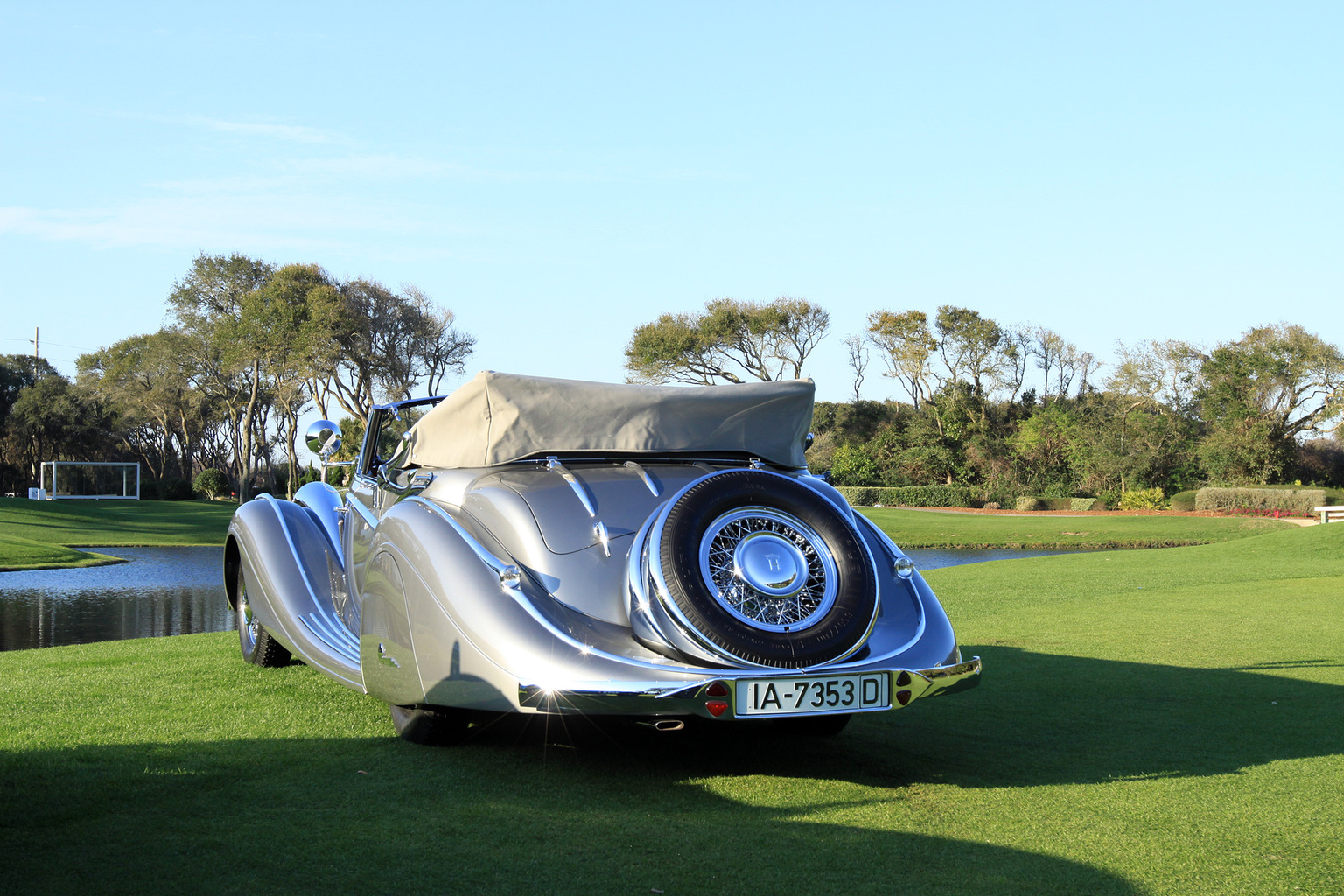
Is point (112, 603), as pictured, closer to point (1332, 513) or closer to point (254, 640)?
point (254, 640)

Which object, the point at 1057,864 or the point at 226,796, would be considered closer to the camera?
the point at 1057,864

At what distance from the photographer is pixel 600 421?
15.6ft

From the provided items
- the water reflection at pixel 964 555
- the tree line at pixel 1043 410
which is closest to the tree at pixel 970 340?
the tree line at pixel 1043 410

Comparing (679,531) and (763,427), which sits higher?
(763,427)

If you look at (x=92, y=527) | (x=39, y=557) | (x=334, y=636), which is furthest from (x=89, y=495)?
(x=334, y=636)

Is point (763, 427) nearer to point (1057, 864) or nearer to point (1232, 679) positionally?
point (1057, 864)

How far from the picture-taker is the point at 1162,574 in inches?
601

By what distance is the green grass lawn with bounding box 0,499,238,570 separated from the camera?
19.9 meters

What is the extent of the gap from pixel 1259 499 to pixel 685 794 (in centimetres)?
3745

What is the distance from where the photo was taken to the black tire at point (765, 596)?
3738 mm

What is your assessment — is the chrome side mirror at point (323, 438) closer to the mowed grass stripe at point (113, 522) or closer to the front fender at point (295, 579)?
the front fender at point (295, 579)

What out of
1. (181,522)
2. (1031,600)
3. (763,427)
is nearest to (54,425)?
(181,522)

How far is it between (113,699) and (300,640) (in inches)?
46.2

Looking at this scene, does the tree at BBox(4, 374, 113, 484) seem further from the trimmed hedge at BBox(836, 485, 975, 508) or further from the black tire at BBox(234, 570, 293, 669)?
the black tire at BBox(234, 570, 293, 669)
